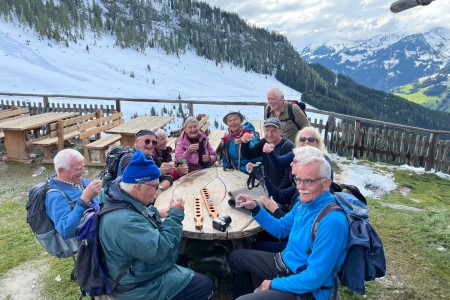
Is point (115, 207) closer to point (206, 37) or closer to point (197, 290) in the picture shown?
point (197, 290)

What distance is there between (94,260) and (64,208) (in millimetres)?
776

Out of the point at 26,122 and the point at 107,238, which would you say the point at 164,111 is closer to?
the point at 26,122

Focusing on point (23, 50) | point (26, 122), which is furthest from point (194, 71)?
point (26, 122)

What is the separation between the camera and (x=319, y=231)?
7.62ft

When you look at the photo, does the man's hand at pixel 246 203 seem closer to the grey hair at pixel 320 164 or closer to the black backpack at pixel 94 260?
the grey hair at pixel 320 164

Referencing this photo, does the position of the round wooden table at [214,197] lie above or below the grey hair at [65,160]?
below

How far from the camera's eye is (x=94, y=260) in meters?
2.36

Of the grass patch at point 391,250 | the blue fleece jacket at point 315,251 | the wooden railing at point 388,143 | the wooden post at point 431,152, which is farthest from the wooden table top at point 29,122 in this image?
the wooden post at point 431,152

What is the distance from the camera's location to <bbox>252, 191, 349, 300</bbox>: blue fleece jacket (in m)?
2.29

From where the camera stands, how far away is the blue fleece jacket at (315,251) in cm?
229

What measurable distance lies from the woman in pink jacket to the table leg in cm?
560

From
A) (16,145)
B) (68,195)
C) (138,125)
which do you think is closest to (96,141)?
(138,125)

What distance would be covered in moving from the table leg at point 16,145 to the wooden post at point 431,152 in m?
10.7

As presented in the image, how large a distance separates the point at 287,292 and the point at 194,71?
201 ft
